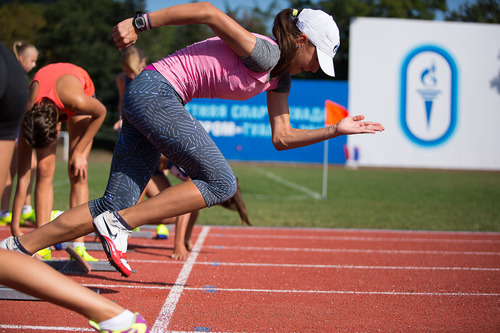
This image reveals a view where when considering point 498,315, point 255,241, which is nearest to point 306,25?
point 498,315

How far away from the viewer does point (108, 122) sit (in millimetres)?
40438

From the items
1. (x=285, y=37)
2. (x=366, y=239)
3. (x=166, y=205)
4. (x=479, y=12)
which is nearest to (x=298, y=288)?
(x=166, y=205)

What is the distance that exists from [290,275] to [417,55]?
25813 millimetres

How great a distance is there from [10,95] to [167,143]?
2.67 feet

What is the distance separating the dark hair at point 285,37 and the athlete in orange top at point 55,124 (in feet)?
6.16

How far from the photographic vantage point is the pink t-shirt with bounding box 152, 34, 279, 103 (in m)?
3.03

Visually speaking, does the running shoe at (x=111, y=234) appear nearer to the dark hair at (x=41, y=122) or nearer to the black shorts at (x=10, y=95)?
the black shorts at (x=10, y=95)

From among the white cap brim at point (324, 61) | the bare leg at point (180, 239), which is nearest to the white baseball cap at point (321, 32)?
the white cap brim at point (324, 61)

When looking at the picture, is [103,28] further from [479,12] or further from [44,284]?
[44,284]

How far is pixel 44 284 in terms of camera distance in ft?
7.14

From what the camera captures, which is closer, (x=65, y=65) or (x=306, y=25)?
(x=306, y=25)

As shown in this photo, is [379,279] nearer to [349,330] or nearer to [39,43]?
[349,330]

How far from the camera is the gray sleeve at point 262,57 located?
2869mm

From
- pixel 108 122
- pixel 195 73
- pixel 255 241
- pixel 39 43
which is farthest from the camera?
pixel 39 43
